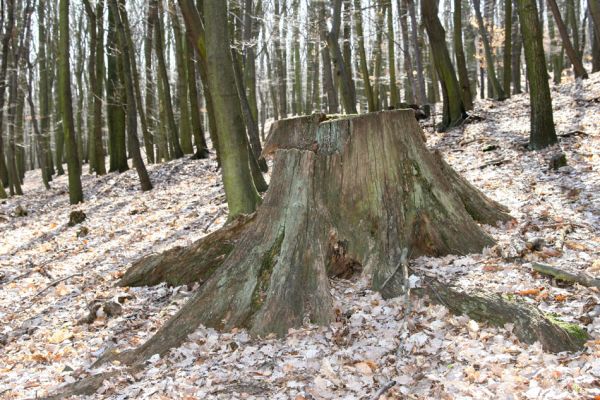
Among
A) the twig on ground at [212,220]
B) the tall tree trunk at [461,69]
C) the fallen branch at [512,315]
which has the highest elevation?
the tall tree trunk at [461,69]

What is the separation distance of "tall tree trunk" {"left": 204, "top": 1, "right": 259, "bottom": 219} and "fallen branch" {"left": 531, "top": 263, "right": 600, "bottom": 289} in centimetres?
331

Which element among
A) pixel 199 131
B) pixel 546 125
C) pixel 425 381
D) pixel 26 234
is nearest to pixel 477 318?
pixel 425 381

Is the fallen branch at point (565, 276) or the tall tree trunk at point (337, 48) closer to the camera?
the fallen branch at point (565, 276)

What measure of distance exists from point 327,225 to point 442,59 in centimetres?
908

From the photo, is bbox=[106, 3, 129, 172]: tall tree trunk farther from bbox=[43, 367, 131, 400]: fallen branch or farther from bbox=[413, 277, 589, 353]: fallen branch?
bbox=[413, 277, 589, 353]: fallen branch

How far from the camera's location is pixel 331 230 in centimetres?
424

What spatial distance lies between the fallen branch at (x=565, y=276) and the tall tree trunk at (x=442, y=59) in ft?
28.5

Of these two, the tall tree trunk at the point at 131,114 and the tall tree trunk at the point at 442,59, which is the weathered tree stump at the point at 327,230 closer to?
the tall tree trunk at the point at 442,59

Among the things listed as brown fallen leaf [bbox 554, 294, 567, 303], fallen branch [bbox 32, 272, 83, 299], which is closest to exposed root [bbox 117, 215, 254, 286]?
fallen branch [bbox 32, 272, 83, 299]

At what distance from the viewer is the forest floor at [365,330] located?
9.75 feet

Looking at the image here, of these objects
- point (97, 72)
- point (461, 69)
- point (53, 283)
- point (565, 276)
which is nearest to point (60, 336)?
point (53, 283)

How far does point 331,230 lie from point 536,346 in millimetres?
1792

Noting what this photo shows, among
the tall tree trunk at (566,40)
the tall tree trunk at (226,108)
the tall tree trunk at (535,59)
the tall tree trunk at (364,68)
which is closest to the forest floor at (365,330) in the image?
the tall tree trunk at (535,59)

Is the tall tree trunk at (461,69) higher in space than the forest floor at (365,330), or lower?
higher
